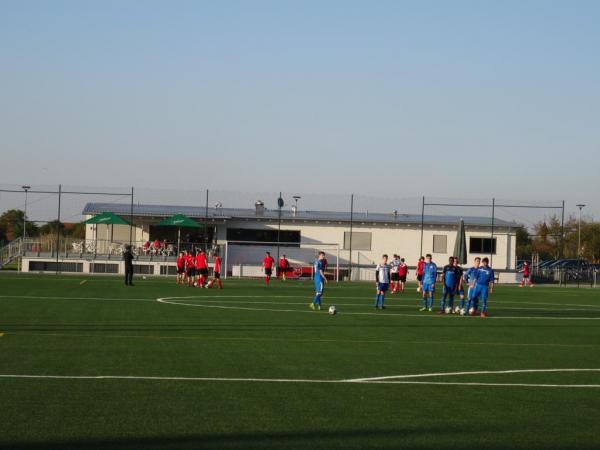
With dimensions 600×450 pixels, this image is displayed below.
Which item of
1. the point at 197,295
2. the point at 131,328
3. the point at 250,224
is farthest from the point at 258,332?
the point at 250,224

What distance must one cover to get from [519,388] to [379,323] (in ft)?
38.6

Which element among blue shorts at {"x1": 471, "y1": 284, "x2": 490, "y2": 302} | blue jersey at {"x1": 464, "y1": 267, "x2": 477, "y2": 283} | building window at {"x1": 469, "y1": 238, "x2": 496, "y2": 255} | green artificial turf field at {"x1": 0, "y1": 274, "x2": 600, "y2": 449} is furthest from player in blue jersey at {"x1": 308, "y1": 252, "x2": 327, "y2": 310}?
building window at {"x1": 469, "y1": 238, "x2": 496, "y2": 255}

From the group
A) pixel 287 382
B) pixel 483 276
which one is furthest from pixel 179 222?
pixel 287 382

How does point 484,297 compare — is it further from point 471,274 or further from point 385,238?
point 385,238

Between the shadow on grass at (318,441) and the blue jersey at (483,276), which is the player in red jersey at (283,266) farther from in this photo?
the shadow on grass at (318,441)

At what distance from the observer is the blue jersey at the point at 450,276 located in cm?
2964

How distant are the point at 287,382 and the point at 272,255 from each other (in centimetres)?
5242

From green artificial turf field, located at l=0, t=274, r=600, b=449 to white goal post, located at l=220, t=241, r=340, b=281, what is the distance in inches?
1423

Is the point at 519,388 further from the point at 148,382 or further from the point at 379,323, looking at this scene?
the point at 379,323

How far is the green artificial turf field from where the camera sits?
889 cm

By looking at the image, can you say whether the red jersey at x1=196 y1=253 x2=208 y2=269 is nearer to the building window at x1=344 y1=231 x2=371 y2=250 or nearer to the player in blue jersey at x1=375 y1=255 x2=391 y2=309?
the player in blue jersey at x1=375 y1=255 x2=391 y2=309

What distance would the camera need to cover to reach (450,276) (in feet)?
97.4

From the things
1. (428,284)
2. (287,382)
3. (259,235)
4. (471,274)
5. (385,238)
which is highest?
(385,238)

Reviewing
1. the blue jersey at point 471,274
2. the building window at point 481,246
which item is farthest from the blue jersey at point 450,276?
the building window at point 481,246
